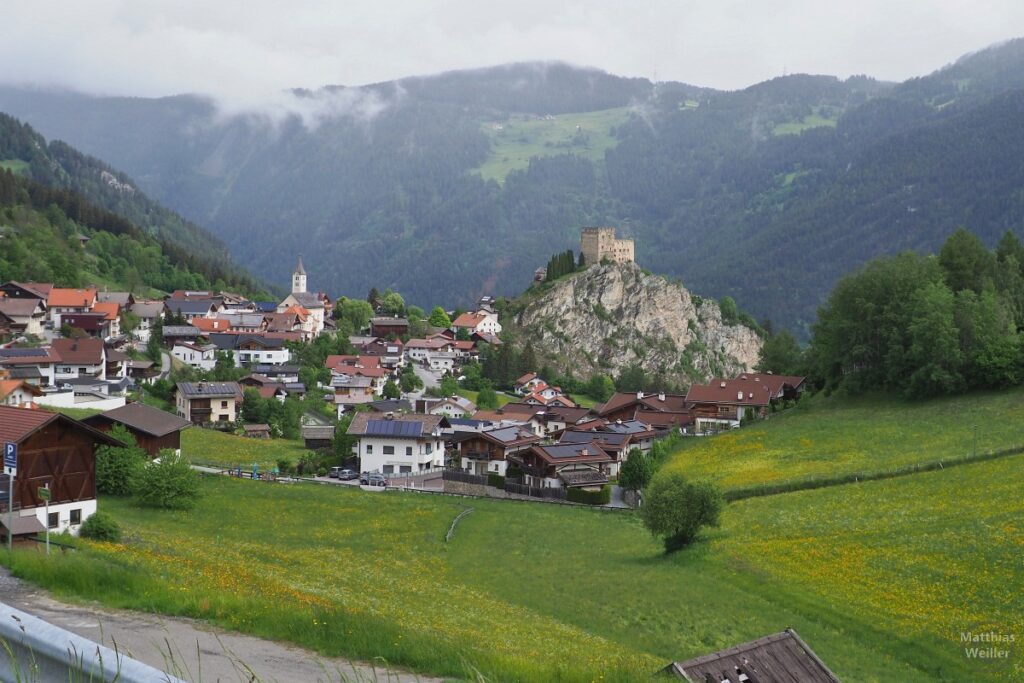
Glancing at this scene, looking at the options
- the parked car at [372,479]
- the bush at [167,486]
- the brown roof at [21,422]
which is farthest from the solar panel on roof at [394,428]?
the brown roof at [21,422]

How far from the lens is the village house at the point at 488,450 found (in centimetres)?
6938

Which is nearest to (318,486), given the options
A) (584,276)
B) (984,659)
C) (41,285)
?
(984,659)

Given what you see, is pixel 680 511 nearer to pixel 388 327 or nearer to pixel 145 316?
pixel 145 316

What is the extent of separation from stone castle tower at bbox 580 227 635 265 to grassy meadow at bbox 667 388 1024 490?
111628mm

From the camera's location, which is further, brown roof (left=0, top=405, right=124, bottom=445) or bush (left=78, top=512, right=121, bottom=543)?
bush (left=78, top=512, right=121, bottom=543)

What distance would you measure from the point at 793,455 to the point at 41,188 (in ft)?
474

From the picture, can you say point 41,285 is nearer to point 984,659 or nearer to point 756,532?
point 756,532

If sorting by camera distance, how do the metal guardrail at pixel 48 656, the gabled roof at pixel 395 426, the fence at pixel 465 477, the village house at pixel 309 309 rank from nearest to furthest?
the metal guardrail at pixel 48 656 → the fence at pixel 465 477 → the gabled roof at pixel 395 426 → the village house at pixel 309 309

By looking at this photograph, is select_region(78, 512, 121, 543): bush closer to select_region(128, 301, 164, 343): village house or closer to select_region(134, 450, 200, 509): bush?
select_region(134, 450, 200, 509): bush

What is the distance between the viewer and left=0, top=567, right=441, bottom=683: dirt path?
35.0 ft

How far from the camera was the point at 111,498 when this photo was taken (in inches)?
1716

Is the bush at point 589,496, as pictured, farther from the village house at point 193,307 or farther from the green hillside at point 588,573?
the village house at point 193,307

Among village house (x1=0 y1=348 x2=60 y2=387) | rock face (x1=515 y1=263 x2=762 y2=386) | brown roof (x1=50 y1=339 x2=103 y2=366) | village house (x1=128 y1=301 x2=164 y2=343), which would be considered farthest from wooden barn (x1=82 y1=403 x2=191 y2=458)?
rock face (x1=515 y1=263 x2=762 y2=386)

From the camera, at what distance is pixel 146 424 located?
171ft
